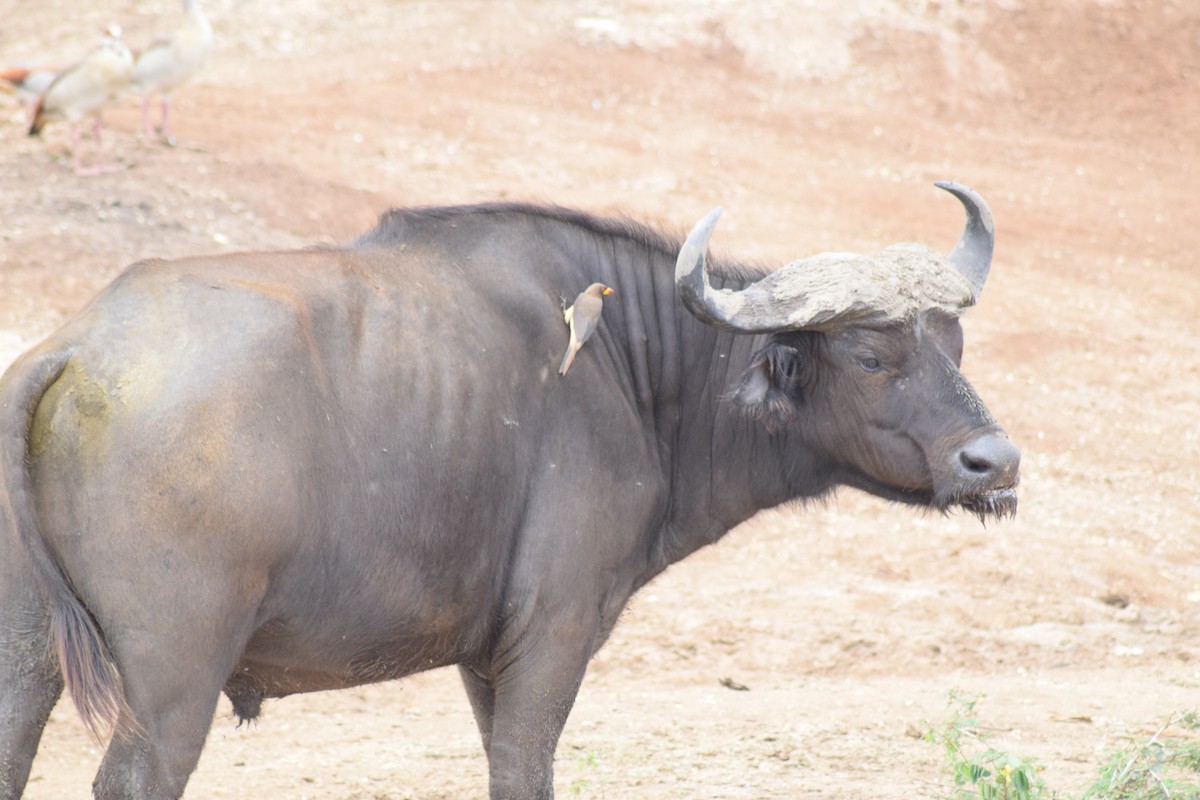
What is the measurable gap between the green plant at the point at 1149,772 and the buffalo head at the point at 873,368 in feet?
3.45

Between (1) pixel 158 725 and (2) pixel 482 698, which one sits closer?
(1) pixel 158 725

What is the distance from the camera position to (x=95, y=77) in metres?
13.5

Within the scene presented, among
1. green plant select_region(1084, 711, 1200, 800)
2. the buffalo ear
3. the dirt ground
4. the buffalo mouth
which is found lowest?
the dirt ground

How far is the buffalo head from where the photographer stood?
5438 millimetres

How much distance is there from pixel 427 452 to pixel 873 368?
1778 millimetres

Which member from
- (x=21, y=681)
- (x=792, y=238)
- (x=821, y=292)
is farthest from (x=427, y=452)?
(x=792, y=238)

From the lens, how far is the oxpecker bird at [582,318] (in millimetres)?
5305

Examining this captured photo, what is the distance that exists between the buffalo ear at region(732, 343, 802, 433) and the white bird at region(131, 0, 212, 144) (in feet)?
34.6

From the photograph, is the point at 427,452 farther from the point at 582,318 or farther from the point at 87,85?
the point at 87,85

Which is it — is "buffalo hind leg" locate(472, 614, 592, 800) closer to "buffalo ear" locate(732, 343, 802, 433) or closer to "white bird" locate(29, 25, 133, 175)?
"buffalo ear" locate(732, 343, 802, 433)

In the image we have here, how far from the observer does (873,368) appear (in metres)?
5.58

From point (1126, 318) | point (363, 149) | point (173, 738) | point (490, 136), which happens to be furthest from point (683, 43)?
point (173, 738)

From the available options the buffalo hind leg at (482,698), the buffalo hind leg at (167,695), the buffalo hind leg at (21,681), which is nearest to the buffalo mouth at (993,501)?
the buffalo hind leg at (482,698)

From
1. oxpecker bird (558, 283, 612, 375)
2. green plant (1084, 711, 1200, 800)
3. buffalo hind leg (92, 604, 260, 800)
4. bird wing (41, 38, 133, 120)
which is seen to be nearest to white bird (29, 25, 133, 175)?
bird wing (41, 38, 133, 120)
